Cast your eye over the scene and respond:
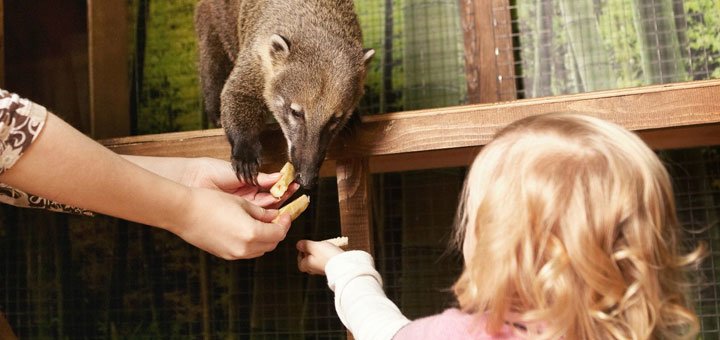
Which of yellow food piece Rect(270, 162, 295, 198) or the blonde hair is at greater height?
yellow food piece Rect(270, 162, 295, 198)

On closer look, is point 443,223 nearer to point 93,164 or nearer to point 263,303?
point 263,303

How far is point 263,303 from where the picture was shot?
3.29 m

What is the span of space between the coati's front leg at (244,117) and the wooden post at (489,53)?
942 millimetres

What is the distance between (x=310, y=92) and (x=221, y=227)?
786 millimetres

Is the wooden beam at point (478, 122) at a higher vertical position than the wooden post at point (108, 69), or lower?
lower

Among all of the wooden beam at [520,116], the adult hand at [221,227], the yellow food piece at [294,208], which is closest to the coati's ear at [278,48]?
the wooden beam at [520,116]

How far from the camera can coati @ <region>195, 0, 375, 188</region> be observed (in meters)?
2.24

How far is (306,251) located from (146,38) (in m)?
2.10

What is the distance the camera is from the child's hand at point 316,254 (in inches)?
70.4

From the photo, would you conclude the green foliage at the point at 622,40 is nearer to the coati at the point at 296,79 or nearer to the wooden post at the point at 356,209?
the coati at the point at 296,79

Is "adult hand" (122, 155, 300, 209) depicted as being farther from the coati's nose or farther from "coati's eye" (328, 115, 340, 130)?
"coati's eye" (328, 115, 340, 130)

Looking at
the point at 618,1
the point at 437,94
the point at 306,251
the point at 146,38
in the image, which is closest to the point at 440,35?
the point at 437,94

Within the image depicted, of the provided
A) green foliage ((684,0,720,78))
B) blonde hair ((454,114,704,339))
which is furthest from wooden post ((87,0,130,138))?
green foliage ((684,0,720,78))

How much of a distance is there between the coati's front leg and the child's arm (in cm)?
41
